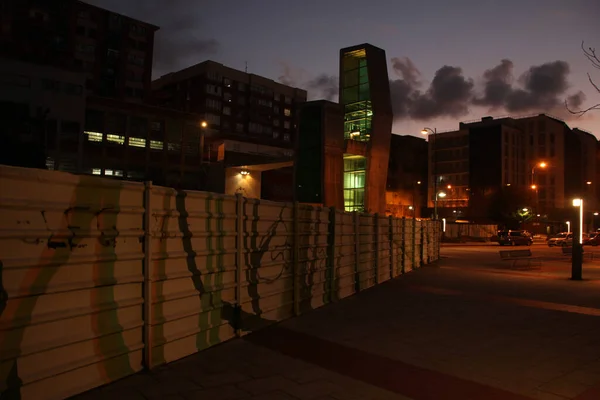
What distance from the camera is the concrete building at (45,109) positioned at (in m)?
42.9

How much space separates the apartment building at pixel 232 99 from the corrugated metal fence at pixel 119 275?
7908 centimetres

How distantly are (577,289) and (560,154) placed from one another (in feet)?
324

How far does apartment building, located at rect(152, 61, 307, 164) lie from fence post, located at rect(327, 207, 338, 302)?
249 feet

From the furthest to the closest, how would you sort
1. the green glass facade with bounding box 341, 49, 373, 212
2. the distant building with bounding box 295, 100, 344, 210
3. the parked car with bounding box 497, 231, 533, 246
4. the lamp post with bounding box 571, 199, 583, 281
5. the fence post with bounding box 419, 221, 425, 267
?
the parked car with bounding box 497, 231, 533, 246, the green glass facade with bounding box 341, 49, 373, 212, the distant building with bounding box 295, 100, 344, 210, the fence post with bounding box 419, 221, 425, 267, the lamp post with bounding box 571, 199, 583, 281

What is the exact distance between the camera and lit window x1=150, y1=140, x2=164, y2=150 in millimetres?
52844

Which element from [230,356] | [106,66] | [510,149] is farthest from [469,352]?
[510,149]

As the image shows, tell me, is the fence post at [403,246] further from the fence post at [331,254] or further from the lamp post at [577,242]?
the fence post at [331,254]

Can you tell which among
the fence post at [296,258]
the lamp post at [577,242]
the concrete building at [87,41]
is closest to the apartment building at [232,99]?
the concrete building at [87,41]

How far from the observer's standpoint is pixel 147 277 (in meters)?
5.81

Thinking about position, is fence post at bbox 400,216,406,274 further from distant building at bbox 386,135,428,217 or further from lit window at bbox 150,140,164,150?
distant building at bbox 386,135,428,217

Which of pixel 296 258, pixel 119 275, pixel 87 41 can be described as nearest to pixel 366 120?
pixel 296 258

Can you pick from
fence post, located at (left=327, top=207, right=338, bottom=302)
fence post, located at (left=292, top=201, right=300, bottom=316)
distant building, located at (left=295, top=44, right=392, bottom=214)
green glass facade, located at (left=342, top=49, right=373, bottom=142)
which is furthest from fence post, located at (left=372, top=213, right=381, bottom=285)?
green glass facade, located at (left=342, top=49, right=373, bottom=142)

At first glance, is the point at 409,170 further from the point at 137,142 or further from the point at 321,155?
the point at 321,155

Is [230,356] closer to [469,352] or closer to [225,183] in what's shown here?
[469,352]
